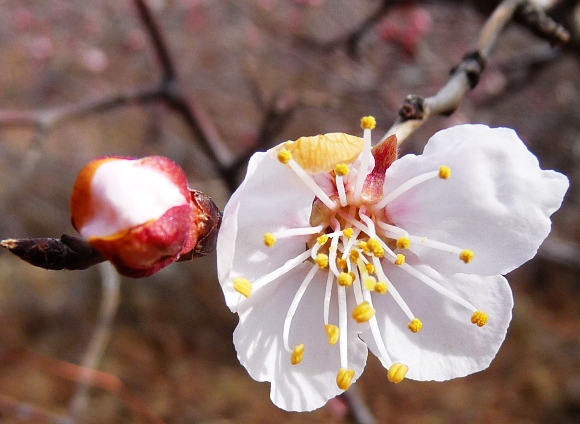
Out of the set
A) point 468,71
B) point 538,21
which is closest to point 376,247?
point 468,71

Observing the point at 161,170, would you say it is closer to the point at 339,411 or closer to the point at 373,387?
the point at 339,411

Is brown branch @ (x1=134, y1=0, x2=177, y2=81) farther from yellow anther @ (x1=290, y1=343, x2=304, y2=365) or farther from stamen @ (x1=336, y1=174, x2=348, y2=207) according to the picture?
yellow anther @ (x1=290, y1=343, x2=304, y2=365)

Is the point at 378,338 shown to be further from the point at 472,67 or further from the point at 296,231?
the point at 472,67

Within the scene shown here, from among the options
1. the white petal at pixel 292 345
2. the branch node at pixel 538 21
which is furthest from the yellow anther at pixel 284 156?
the branch node at pixel 538 21

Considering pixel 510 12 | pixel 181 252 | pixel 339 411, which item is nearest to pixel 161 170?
pixel 181 252

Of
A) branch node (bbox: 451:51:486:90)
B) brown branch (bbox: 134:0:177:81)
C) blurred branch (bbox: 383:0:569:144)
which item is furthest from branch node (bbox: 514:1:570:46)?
brown branch (bbox: 134:0:177:81)

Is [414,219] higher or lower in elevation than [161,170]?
lower

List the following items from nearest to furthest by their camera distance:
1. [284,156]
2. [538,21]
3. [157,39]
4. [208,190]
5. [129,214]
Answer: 1. [129,214]
2. [284,156]
3. [538,21]
4. [157,39]
5. [208,190]
